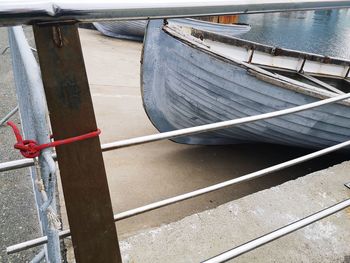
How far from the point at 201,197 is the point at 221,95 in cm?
127

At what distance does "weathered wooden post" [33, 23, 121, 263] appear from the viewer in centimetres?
81

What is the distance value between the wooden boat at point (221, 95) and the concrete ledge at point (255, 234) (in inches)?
63.4

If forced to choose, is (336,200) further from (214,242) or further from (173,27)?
(173,27)

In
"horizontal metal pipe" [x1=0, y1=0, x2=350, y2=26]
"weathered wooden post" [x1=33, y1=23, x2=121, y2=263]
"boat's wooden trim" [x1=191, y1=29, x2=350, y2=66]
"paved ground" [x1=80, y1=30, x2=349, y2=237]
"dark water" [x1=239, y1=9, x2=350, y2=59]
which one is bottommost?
"dark water" [x1=239, y1=9, x2=350, y2=59]

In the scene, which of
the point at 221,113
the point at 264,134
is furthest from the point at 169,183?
the point at 264,134

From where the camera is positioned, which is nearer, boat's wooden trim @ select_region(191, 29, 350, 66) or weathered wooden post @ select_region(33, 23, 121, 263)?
weathered wooden post @ select_region(33, 23, 121, 263)

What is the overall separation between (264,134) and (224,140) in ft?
2.49

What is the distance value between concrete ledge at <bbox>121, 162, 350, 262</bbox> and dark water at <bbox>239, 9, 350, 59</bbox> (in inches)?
698

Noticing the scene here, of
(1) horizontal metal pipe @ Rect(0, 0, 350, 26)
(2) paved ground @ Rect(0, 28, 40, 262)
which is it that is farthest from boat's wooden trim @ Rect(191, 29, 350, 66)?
(1) horizontal metal pipe @ Rect(0, 0, 350, 26)

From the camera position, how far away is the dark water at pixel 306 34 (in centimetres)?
2075

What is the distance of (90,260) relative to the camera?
102cm

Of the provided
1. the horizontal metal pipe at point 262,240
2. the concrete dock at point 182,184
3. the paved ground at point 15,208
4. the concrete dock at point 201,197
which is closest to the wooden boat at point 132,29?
the concrete dock at point 182,184

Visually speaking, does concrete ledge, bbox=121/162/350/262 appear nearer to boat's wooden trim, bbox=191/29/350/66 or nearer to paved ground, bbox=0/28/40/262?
paved ground, bbox=0/28/40/262

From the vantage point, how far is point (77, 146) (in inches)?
35.6
